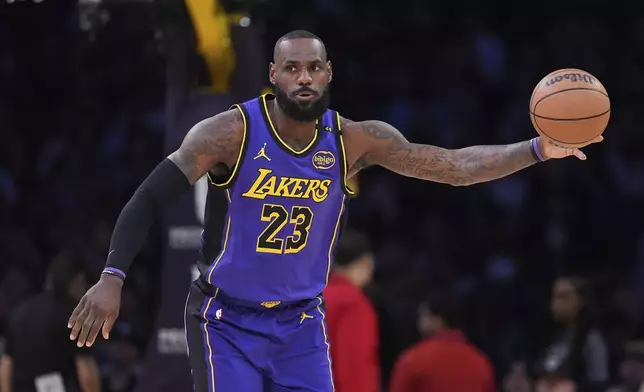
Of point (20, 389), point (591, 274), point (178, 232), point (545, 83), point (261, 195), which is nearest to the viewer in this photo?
point (261, 195)

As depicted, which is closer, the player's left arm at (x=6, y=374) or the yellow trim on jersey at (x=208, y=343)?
the yellow trim on jersey at (x=208, y=343)

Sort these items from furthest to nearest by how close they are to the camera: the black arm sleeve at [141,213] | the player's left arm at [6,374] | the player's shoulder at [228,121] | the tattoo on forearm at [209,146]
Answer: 1. the player's left arm at [6,374]
2. the player's shoulder at [228,121]
3. the tattoo on forearm at [209,146]
4. the black arm sleeve at [141,213]

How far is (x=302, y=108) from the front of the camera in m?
5.09

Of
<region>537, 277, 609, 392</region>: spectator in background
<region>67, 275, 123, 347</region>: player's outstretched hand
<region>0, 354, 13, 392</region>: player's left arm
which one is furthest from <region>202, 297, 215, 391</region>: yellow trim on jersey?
<region>537, 277, 609, 392</region>: spectator in background

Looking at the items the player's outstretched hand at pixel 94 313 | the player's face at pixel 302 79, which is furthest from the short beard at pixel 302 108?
the player's outstretched hand at pixel 94 313

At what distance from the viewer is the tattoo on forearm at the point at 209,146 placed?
4.88 m

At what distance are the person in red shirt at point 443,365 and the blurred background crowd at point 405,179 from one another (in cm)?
295

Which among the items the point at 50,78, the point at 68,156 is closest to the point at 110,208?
the point at 68,156

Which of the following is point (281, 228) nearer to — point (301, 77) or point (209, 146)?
point (209, 146)

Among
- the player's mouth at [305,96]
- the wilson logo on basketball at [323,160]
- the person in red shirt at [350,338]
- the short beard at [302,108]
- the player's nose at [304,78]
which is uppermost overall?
the player's nose at [304,78]

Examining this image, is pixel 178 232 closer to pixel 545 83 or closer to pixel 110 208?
pixel 545 83

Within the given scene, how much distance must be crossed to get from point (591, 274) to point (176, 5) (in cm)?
533

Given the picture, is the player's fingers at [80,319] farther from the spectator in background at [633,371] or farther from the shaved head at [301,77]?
the spectator in background at [633,371]

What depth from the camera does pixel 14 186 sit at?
40.8ft
